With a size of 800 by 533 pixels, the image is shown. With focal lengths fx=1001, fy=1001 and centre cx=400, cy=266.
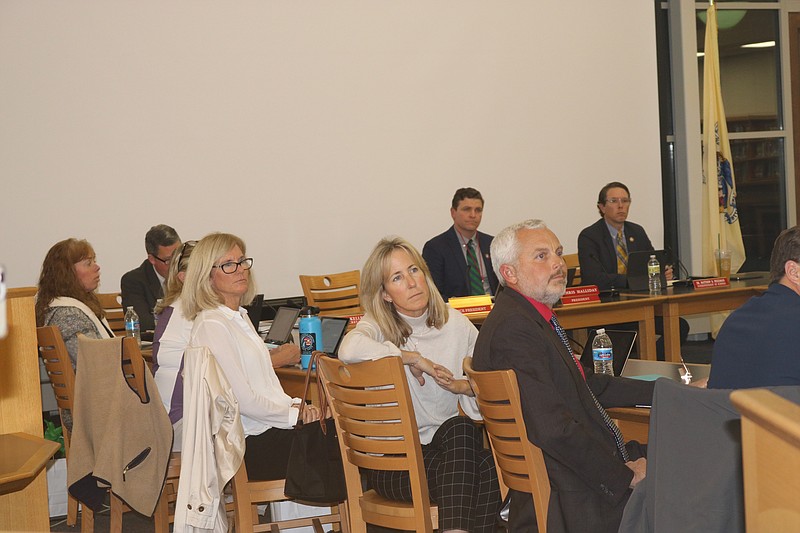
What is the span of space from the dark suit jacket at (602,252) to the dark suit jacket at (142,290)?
2.83 metres

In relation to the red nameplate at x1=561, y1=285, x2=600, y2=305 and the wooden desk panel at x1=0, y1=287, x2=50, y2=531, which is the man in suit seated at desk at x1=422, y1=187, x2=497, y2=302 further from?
the wooden desk panel at x1=0, y1=287, x2=50, y2=531

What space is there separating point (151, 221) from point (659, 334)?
361 centimetres

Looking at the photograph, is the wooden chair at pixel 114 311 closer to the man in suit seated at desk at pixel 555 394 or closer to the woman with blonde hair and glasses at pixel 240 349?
the woman with blonde hair and glasses at pixel 240 349

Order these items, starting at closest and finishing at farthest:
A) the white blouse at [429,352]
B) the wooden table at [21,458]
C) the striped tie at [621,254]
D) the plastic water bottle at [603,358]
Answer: the wooden table at [21,458] < the white blouse at [429,352] < the plastic water bottle at [603,358] < the striped tie at [621,254]

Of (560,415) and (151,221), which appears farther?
(151,221)

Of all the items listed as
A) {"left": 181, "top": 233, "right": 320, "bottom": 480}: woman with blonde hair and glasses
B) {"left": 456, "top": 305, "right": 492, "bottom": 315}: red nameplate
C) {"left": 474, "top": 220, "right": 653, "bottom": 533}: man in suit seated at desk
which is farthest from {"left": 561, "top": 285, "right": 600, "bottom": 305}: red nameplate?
{"left": 474, "top": 220, "right": 653, "bottom": 533}: man in suit seated at desk

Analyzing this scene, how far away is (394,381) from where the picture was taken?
9.61 ft

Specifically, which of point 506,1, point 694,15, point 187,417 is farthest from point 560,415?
point 694,15

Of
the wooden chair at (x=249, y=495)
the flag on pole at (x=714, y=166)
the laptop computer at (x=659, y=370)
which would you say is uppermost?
the flag on pole at (x=714, y=166)

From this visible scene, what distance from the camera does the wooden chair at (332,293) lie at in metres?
6.68

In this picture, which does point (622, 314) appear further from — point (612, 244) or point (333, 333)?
point (333, 333)

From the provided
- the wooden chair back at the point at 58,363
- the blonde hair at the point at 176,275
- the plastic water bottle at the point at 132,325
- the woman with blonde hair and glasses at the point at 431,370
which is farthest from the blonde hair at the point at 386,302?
the plastic water bottle at the point at 132,325

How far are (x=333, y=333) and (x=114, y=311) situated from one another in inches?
89.7

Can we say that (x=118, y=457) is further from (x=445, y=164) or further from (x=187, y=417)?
(x=445, y=164)
